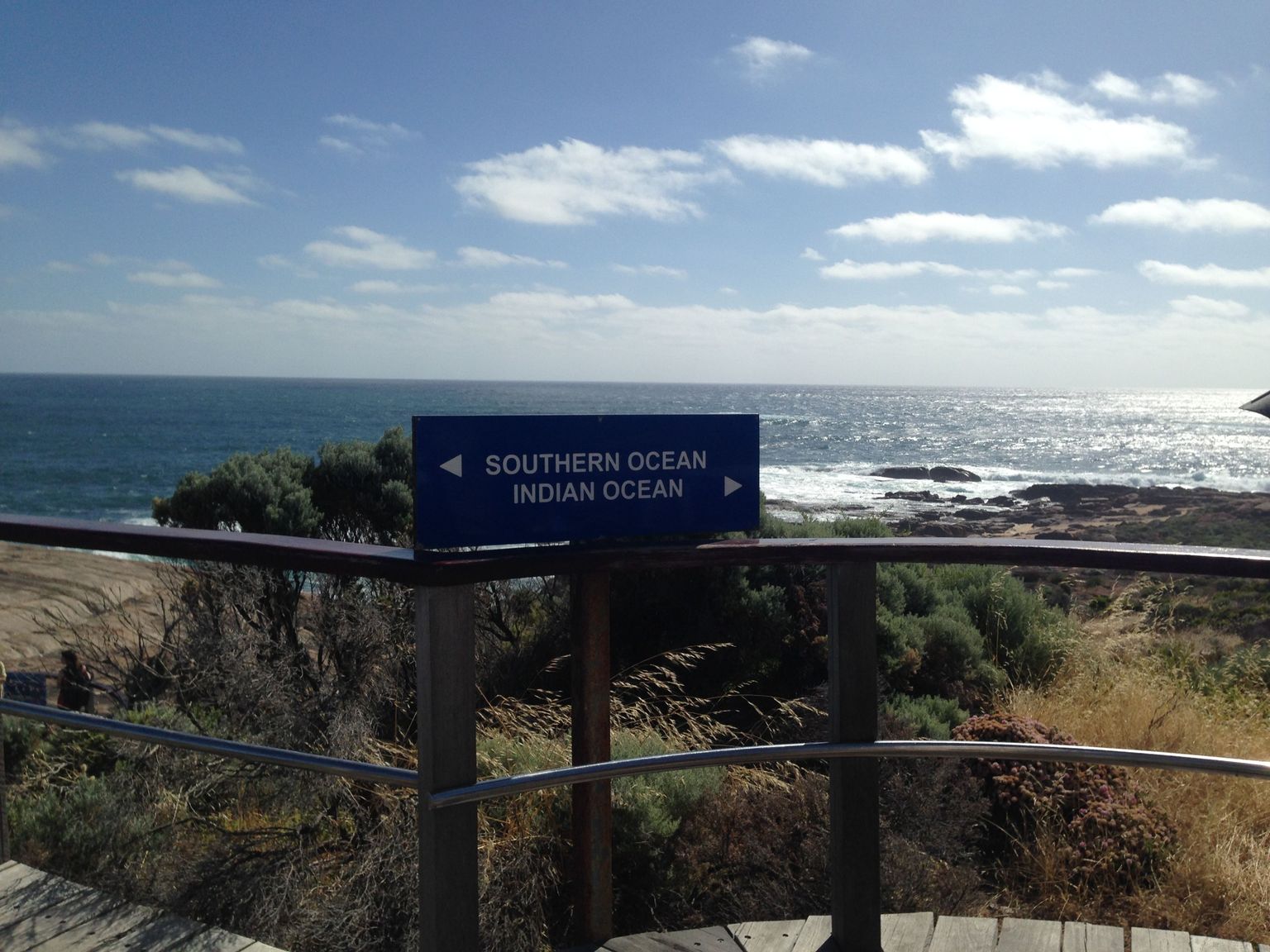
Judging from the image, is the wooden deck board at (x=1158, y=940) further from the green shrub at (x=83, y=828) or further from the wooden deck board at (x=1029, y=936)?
the green shrub at (x=83, y=828)

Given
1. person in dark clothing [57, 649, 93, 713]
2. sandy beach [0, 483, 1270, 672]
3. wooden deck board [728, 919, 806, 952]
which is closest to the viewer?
wooden deck board [728, 919, 806, 952]

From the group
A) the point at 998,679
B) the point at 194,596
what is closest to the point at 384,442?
the point at 194,596

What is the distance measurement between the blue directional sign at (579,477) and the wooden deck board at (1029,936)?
3.87ft

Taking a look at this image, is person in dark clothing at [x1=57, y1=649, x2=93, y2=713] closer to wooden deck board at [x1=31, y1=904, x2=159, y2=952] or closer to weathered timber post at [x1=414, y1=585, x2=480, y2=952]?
wooden deck board at [x1=31, y1=904, x2=159, y2=952]

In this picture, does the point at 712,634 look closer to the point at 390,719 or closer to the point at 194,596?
the point at 390,719

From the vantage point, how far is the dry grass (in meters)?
3.06

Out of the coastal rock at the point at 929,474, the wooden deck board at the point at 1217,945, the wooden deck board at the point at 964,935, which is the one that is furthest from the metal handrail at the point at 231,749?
the coastal rock at the point at 929,474

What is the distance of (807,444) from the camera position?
215 feet

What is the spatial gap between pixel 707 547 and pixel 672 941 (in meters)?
1.02

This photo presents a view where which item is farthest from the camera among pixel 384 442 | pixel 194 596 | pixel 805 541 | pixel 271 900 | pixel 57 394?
pixel 57 394

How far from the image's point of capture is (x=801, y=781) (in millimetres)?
4281

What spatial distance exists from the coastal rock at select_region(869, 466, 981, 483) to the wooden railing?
4555 cm

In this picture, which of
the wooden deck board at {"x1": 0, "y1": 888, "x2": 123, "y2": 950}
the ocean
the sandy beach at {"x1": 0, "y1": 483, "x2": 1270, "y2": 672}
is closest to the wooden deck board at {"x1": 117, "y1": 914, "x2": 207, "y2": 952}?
the wooden deck board at {"x1": 0, "y1": 888, "x2": 123, "y2": 950}

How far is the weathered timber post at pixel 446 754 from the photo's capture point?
68.2 inches
